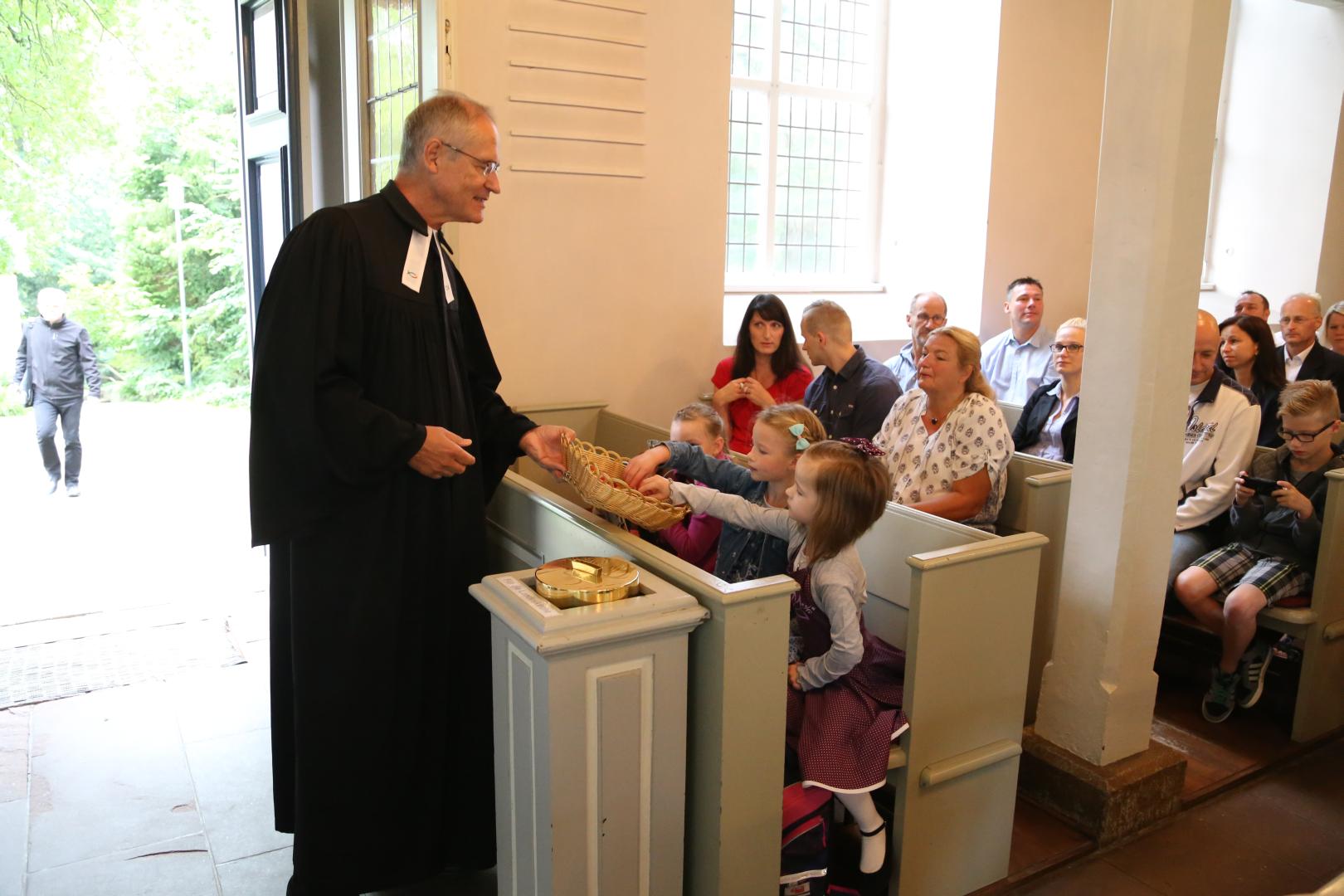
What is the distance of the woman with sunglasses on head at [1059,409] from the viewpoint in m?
3.91

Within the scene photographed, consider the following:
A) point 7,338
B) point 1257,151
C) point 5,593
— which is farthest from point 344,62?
point 7,338

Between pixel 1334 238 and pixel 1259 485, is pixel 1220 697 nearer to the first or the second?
pixel 1259 485

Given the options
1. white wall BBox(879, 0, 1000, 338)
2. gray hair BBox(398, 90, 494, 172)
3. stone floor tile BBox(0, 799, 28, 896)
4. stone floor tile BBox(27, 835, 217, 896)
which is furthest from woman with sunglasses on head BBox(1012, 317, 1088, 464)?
stone floor tile BBox(0, 799, 28, 896)

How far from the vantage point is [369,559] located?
228cm

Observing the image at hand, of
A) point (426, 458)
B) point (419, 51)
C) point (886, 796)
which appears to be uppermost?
point (419, 51)

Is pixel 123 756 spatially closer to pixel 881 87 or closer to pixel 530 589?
pixel 530 589

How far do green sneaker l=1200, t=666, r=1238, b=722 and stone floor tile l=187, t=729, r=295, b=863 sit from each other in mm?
2989

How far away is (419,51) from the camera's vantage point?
3.46m

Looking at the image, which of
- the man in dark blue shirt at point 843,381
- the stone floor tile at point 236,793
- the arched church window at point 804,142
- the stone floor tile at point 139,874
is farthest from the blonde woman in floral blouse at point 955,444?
the arched church window at point 804,142

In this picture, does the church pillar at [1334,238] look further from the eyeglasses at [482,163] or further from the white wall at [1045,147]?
the eyeglasses at [482,163]

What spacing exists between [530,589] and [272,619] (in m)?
0.95

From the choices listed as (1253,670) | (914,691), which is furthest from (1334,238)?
(914,691)

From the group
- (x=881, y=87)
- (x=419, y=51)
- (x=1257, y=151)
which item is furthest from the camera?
(x=1257, y=151)

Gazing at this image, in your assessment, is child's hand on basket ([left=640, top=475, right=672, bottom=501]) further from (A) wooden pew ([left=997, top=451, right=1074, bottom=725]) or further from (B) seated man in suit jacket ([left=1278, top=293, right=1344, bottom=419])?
(B) seated man in suit jacket ([left=1278, top=293, right=1344, bottom=419])
